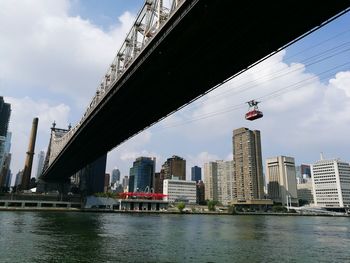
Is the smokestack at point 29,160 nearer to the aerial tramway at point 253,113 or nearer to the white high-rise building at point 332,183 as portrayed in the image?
the aerial tramway at point 253,113

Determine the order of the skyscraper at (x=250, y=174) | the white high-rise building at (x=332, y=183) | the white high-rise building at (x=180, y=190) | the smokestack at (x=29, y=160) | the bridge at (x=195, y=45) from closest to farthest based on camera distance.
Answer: the bridge at (x=195, y=45), the smokestack at (x=29, y=160), the white high-rise building at (x=332, y=183), the white high-rise building at (x=180, y=190), the skyscraper at (x=250, y=174)

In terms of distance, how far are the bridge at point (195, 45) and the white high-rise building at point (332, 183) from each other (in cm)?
16801

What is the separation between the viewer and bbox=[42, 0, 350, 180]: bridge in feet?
65.9

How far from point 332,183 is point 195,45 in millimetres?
185751

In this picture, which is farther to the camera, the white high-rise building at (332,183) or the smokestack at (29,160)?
the white high-rise building at (332,183)

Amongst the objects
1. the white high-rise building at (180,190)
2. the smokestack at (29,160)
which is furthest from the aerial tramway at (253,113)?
the white high-rise building at (180,190)

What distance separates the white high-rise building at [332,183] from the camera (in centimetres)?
18325

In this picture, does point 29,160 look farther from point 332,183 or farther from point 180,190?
point 332,183

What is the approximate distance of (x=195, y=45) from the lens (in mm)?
24469

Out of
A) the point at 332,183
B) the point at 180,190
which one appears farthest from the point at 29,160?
the point at 332,183

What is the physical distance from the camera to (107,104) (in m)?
40.8

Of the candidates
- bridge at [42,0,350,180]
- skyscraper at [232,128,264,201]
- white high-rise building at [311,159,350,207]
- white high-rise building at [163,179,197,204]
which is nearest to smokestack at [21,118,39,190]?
white high-rise building at [163,179,197,204]

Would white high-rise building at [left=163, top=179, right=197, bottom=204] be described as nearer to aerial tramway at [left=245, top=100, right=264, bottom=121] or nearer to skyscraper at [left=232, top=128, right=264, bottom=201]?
skyscraper at [left=232, top=128, right=264, bottom=201]

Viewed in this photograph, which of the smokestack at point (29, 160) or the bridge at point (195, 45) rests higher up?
the smokestack at point (29, 160)
